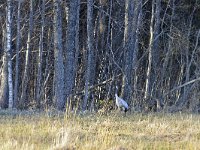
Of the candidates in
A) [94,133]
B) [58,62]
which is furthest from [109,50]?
[94,133]

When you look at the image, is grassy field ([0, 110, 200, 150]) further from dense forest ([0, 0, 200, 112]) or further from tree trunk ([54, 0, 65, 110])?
dense forest ([0, 0, 200, 112])

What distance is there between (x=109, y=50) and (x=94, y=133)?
666 inches

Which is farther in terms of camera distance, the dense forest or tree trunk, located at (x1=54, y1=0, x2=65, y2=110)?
the dense forest

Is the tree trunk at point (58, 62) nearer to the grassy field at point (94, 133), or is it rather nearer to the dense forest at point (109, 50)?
the dense forest at point (109, 50)

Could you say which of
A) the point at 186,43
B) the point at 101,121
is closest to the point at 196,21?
the point at 186,43

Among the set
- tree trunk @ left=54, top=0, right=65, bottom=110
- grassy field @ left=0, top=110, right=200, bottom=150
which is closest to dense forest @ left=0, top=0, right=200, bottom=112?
tree trunk @ left=54, top=0, right=65, bottom=110

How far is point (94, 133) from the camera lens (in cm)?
1047

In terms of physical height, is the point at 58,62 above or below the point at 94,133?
above

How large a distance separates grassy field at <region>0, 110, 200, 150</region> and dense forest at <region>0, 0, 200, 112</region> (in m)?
6.21

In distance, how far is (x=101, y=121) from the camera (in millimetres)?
12391

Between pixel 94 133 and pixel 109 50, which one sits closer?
pixel 94 133

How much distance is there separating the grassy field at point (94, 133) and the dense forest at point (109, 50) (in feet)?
20.4

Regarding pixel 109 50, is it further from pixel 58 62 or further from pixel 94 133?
pixel 94 133

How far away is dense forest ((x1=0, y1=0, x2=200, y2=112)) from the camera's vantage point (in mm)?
20312
